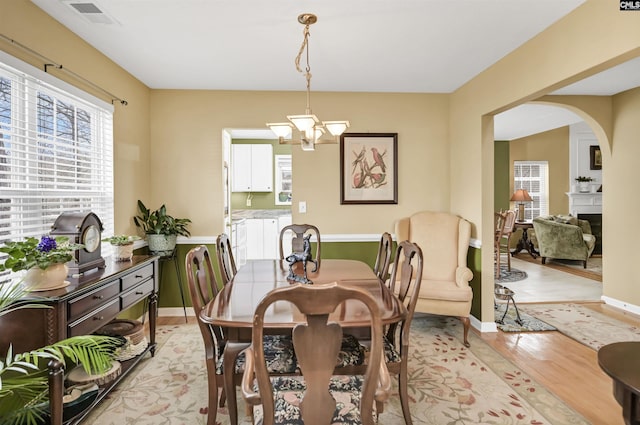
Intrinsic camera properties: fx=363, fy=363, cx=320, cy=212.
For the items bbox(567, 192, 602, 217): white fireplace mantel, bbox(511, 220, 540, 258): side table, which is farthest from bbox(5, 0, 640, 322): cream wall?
bbox(567, 192, 602, 217): white fireplace mantel

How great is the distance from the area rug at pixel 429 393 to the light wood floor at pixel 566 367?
0.34 ft

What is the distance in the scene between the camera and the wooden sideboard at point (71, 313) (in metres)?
1.82

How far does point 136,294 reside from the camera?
2750 millimetres

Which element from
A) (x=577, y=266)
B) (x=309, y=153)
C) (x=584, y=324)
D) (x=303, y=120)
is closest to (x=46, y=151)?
(x=303, y=120)

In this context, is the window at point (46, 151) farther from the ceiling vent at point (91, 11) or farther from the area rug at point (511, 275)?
the area rug at point (511, 275)

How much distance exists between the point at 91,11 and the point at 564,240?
7332mm

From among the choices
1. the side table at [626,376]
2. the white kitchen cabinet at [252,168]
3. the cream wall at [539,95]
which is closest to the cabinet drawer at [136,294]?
the side table at [626,376]

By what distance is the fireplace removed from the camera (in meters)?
7.30

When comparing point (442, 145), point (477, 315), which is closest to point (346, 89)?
point (442, 145)

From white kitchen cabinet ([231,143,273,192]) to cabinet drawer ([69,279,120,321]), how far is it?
409cm

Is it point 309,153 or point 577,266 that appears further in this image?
point 577,266

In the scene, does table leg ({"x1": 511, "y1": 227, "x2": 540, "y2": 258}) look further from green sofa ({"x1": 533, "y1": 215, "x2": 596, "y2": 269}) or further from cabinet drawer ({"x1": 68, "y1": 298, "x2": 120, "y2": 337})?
cabinet drawer ({"x1": 68, "y1": 298, "x2": 120, "y2": 337})

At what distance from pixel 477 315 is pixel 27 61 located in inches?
166

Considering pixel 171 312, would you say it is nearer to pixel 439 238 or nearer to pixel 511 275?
pixel 439 238
